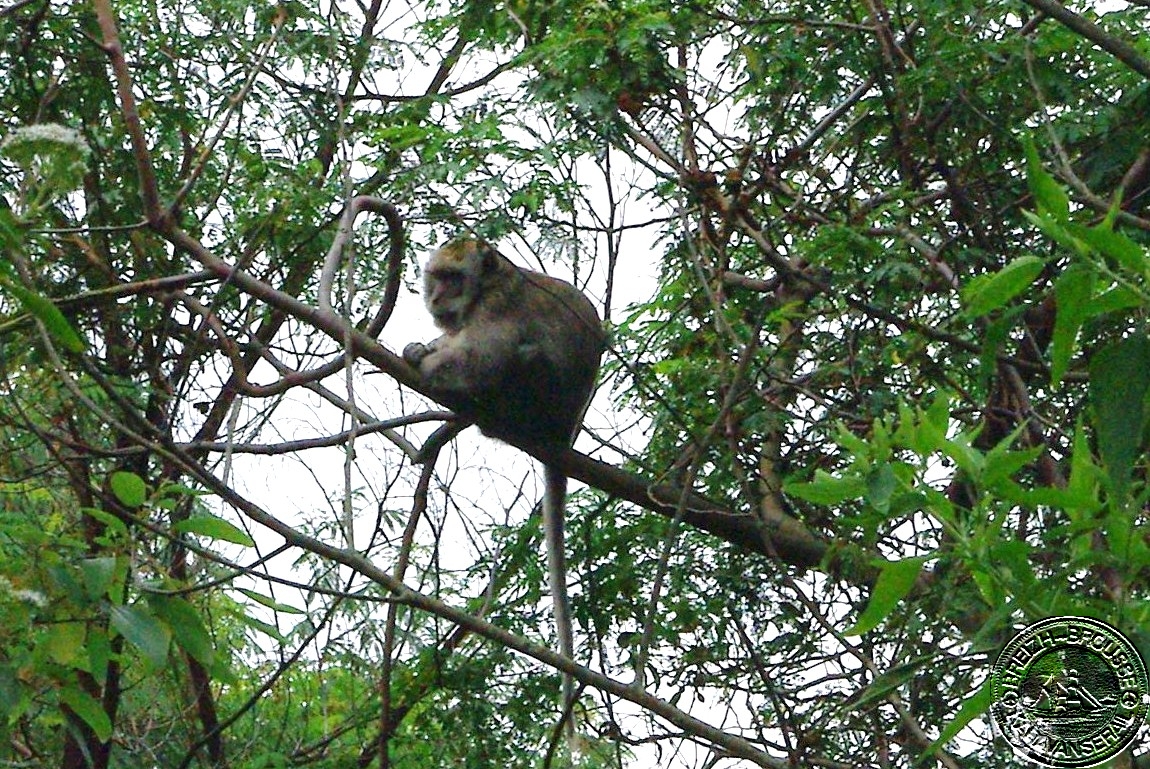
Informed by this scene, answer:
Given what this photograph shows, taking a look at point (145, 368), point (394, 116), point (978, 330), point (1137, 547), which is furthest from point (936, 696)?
point (145, 368)

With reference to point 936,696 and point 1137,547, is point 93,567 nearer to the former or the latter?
point 1137,547

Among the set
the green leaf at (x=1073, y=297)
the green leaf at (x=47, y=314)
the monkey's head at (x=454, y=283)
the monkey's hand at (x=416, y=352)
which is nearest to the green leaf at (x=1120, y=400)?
the green leaf at (x=1073, y=297)

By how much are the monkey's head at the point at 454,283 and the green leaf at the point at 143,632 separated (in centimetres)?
393

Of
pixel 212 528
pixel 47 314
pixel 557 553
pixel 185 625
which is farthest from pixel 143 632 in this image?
pixel 557 553

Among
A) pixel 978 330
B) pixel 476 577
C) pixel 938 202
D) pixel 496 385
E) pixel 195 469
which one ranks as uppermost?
pixel 938 202

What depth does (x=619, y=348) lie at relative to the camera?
632 cm

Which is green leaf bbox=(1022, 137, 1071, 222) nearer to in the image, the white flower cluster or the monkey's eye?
the white flower cluster

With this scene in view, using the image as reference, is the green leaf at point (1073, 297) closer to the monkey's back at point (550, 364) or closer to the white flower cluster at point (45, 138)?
the white flower cluster at point (45, 138)

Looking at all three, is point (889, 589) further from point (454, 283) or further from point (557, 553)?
point (454, 283)

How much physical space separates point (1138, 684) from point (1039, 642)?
158mm

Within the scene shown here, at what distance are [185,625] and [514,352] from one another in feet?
11.9

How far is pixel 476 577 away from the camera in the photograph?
6.26 m

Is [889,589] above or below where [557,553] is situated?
below

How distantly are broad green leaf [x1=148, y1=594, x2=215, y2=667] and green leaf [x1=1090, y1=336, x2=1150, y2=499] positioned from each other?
205cm
